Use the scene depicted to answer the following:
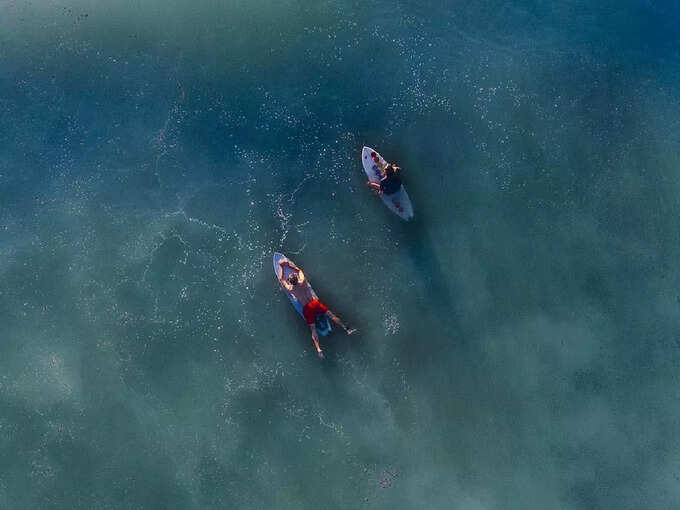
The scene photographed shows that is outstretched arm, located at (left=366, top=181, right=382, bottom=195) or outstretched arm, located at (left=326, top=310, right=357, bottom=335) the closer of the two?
outstretched arm, located at (left=326, top=310, right=357, bottom=335)

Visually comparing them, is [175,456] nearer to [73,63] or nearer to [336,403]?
[336,403]

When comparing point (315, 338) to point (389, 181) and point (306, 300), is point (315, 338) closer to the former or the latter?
point (306, 300)

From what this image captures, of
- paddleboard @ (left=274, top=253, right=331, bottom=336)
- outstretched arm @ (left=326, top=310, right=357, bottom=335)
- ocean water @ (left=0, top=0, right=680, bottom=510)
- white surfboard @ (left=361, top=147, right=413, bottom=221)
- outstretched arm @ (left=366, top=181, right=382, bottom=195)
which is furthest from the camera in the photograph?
white surfboard @ (left=361, top=147, right=413, bottom=221)

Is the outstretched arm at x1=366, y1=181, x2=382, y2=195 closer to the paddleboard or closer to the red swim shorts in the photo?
the paddleboard

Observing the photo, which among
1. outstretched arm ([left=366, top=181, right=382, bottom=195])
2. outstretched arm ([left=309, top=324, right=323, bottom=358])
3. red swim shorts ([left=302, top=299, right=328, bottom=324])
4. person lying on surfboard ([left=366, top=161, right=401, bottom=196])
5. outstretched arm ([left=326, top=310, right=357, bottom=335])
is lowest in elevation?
outstretched arm ([left=309, top=324, right=323, bottom=358])

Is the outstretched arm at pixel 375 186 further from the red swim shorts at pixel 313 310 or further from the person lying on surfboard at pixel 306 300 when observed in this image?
the red swim shorts at pixel 313 310

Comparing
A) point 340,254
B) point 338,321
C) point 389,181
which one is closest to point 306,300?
point 338,321

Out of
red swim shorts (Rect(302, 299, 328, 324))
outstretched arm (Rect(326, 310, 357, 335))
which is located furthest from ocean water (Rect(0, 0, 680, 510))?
red swim shorts (Rect(302, 299, 328, 324))
